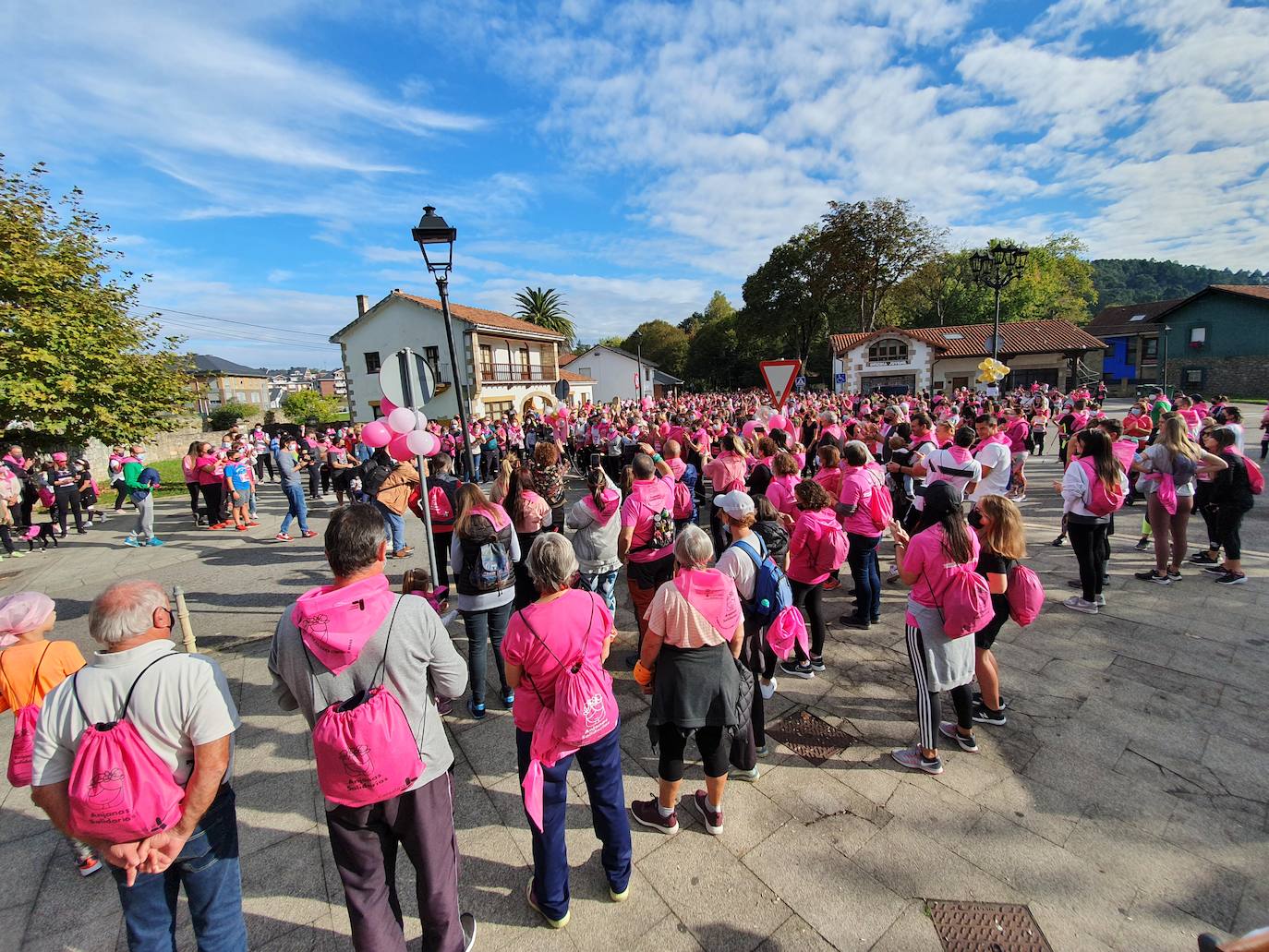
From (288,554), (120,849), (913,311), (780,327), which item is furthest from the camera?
(913,311)

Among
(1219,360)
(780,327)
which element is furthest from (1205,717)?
(780,327)

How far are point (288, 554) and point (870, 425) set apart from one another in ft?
32.2

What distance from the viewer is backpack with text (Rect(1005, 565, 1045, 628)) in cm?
337

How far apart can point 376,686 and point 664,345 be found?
6640 centimetres

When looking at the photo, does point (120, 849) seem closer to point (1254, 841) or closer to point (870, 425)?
point (1254, 841)

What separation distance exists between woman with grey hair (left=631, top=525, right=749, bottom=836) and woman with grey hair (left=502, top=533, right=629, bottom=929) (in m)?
0.30

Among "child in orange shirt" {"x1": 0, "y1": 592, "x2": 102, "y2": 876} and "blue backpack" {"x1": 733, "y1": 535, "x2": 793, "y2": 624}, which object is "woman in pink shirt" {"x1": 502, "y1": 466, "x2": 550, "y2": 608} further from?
"child in orange shirt" {"x1": 0, "y1": 592, "x2": 102, "y2": 876}

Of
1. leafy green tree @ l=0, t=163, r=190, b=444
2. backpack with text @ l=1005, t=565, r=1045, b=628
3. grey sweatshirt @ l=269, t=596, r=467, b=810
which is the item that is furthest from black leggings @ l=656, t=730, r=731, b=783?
leafy green tree @ l=0, t=163, r=190, b=444

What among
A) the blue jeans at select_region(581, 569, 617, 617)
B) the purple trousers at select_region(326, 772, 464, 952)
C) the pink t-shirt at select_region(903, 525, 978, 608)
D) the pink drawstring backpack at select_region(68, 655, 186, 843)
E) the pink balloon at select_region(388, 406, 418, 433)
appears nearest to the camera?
the pink drawstring backpack at select_region(68, 655, 186, 843)

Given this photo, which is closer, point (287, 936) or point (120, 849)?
point (120, 849)

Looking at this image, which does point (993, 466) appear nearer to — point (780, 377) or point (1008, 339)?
point (780, 377)

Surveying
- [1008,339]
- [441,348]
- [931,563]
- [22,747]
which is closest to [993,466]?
[931,563]

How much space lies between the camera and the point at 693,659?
2.53 m

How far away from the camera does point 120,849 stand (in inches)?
68.9
